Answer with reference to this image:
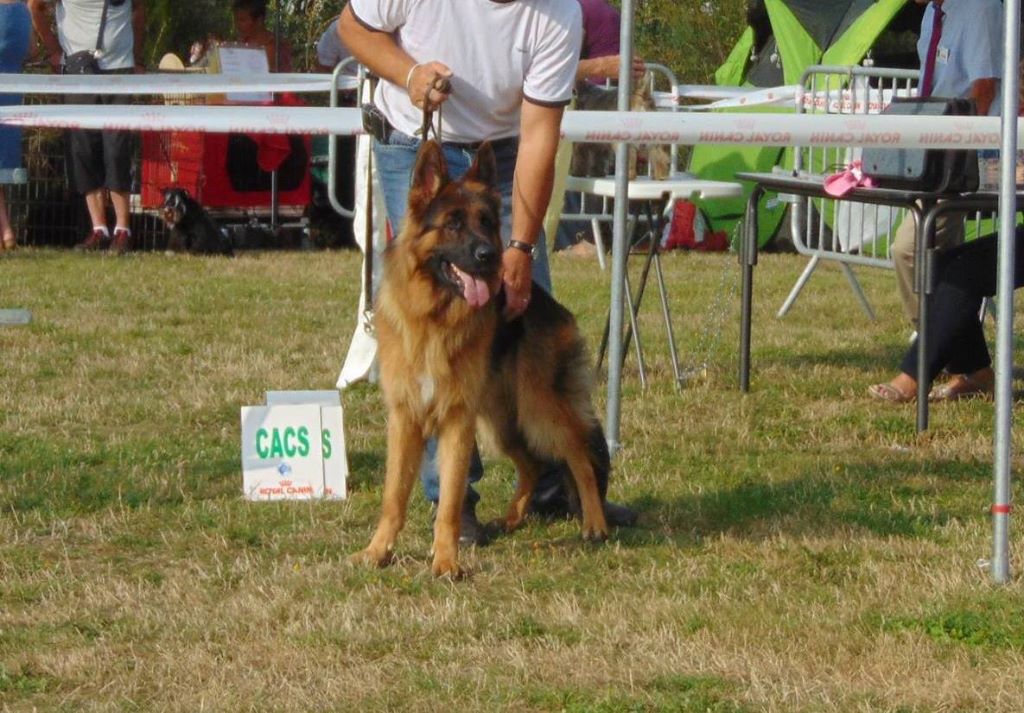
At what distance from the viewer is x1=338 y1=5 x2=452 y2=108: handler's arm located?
443cm

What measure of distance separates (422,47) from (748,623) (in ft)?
6.02

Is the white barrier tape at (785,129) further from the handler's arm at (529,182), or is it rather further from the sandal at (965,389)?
the sandal at (965,389)

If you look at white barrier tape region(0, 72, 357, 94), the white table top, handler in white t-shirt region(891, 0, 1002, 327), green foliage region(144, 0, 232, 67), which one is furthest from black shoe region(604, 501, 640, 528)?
green foliage region(144, 0, 232, 67)

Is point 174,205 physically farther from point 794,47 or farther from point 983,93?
point 983,93

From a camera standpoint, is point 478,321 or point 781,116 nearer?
point 478,321

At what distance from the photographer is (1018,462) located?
20.5 feet

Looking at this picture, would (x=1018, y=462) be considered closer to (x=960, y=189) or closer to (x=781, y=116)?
(x=960, y=189)

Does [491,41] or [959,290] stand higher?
[491,41]

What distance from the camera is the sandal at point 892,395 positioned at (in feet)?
24.4

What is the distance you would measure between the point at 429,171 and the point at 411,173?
12.0 inches

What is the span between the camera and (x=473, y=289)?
14.4 ft

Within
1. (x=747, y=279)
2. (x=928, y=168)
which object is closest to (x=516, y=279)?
(x=928, y=168)

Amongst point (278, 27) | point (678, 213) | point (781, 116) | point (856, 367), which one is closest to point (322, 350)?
point (856, 367)

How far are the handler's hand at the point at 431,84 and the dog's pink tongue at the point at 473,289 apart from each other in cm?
47
